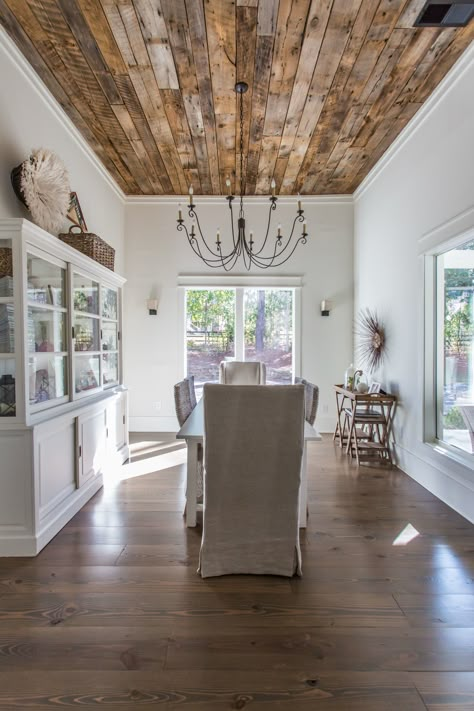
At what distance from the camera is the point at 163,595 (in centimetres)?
181

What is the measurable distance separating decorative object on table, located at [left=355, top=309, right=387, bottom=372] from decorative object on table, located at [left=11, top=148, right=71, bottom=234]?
335 cm

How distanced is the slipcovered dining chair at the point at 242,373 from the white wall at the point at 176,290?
125 centimetres

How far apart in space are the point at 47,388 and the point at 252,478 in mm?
1548

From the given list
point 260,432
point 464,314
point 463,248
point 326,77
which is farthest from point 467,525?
point 326,77

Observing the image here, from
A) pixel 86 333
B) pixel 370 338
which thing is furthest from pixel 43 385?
pixel 370 338

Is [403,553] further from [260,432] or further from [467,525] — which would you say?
[260,432]

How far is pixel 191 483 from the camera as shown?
8.13ft

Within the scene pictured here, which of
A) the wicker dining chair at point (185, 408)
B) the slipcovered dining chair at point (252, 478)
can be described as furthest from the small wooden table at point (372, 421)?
the slipcovered dining chair at point (252, 478)

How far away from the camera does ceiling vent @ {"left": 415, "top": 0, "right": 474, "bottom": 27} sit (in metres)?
2.00

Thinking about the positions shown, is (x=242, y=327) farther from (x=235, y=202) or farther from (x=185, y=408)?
(x=185, y=408)

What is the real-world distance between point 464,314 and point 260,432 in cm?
204

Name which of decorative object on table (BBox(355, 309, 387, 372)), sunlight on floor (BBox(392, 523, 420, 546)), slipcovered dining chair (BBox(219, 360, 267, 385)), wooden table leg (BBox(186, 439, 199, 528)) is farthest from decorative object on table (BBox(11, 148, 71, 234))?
decorative object on table (BBox(355, 309, 387, 372))

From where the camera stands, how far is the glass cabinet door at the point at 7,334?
7.05ft

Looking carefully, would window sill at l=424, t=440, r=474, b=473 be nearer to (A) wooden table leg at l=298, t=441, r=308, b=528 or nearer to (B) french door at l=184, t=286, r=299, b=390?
(A) wooden table leg at l=298, t=441, r=308, b=528
